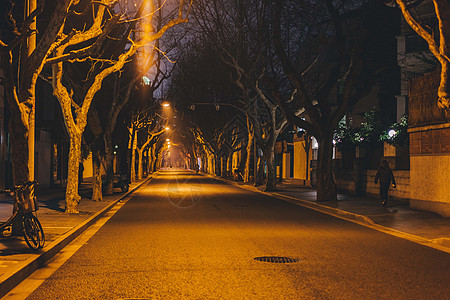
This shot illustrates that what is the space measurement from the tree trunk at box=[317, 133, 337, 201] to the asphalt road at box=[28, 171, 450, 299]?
8.91m

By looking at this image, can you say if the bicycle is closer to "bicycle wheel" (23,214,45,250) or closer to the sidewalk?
"bicycle wheel" (23,214,45,250)

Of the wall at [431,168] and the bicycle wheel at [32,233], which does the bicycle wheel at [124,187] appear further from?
the bicycle wheel at [32,233]

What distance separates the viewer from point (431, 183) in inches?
762

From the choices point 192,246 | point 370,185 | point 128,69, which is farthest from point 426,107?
point 128,69

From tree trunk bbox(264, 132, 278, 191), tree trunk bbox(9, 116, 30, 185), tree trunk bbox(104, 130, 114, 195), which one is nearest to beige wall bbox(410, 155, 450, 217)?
tree trunk bbox(9, 116, 30, 185)

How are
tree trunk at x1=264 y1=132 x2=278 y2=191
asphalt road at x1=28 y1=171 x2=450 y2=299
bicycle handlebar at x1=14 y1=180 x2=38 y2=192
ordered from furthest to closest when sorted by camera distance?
tree trunk at x1=264 y1=132 x2=278 y2=191
bicycle handlebar at x1=14 y1=180 x2=38 y2=192
asphalt road at x1=28 y1=171 x2=450 y2=299

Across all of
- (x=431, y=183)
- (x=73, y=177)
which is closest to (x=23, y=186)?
(x=73, y=177)

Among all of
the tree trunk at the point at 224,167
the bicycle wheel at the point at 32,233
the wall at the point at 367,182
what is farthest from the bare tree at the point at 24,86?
the tree trunk at the point at 224,167

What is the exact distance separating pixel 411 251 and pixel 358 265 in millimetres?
2244

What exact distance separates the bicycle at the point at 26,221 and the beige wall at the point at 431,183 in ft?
42.2

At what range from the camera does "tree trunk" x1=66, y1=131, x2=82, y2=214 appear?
62.2 feet

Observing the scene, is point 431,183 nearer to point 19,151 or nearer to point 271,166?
point 19,151

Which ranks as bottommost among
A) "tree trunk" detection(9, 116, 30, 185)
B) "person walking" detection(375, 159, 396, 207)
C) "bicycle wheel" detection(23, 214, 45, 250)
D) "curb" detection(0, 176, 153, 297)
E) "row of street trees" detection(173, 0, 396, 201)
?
"curb" detection(0, 176, 153, 297)

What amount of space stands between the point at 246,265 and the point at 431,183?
38.7ft
